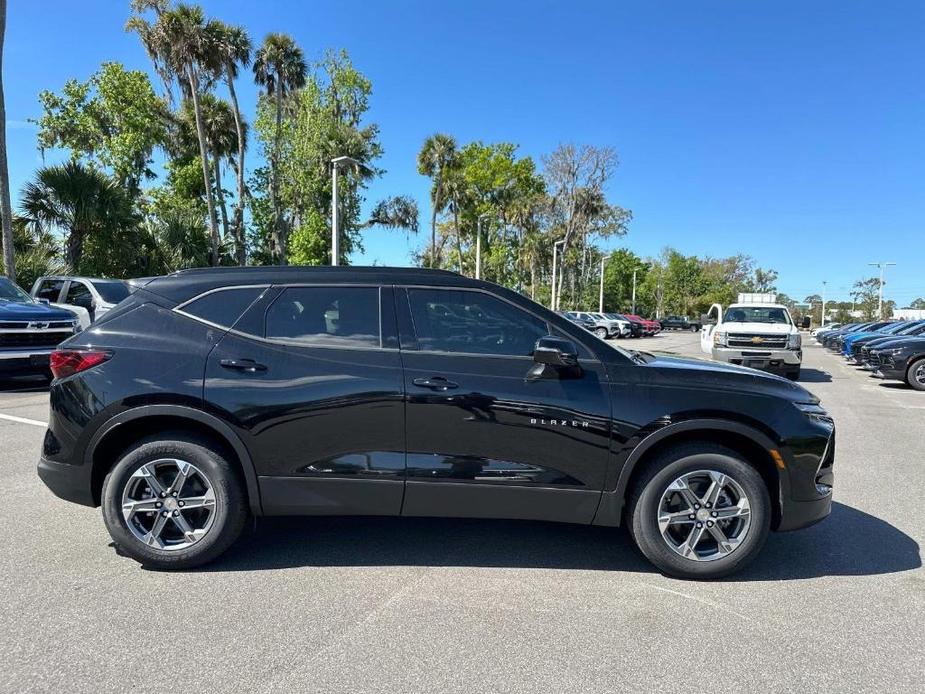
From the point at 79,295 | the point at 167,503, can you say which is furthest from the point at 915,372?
the point at 79,295

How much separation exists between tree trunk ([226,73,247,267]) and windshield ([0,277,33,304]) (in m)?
19.2

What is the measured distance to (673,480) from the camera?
3.72m

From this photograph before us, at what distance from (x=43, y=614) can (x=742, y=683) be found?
338cm

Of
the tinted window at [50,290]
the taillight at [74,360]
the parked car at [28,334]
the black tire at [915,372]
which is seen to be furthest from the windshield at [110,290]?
the black tire at [915,372]

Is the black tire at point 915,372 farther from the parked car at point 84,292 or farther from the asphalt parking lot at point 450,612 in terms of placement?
the parked car at point 84,292

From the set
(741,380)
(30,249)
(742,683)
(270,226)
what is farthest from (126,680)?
(270,226)

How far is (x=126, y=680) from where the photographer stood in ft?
8.93

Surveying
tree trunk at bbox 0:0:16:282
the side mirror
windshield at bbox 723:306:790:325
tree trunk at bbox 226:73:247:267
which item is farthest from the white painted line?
tree trunk at bbox 226:73:247:267

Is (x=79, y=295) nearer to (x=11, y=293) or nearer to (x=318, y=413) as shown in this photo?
(x=11, y=293)

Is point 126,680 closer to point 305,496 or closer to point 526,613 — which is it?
point 305,496

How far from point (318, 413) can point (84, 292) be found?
507 inches

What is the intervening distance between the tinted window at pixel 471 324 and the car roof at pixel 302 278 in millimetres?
92

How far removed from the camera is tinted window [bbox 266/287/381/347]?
12.7 feet

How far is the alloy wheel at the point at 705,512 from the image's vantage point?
12.2 ft
